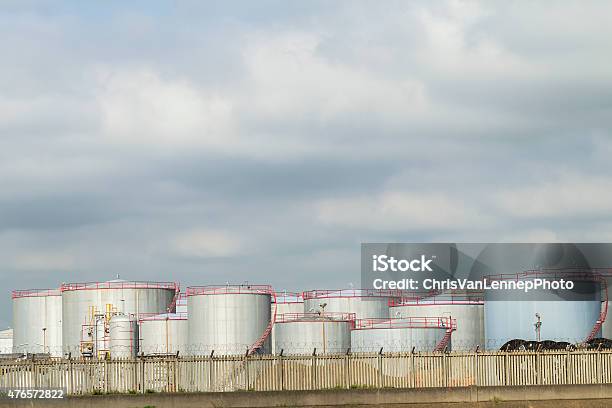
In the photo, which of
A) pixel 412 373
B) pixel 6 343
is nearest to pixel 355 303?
pixel 412 373

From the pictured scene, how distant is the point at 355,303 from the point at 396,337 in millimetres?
13526

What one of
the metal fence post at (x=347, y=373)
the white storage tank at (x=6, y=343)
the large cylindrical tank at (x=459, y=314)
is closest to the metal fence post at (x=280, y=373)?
the metal fence post at (x=347, y=373)

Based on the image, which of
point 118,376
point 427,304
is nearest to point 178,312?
point 427,304

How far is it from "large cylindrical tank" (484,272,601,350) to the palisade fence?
58.5 feet

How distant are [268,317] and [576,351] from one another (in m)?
26.9

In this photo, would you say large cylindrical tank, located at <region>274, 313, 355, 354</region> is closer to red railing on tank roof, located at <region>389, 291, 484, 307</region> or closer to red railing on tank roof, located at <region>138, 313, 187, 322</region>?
red railing on tank roof, located at <region>389, 291, 484, 307</region>

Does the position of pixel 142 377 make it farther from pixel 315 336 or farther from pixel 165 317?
pixel 165 317

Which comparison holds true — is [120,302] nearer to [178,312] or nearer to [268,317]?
[178,312]

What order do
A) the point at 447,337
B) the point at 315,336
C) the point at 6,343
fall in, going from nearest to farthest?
1. the point at 315,336
2. the point at 447,337
3. the point at 6,343

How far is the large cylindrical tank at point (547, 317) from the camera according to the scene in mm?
69250

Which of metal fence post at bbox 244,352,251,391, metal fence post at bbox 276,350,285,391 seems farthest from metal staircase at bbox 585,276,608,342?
metal fence post at bbox 244,352,251,391

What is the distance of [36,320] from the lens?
290 ft

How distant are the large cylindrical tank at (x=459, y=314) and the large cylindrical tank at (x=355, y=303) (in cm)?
208

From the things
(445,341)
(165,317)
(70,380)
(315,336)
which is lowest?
(70,380)
